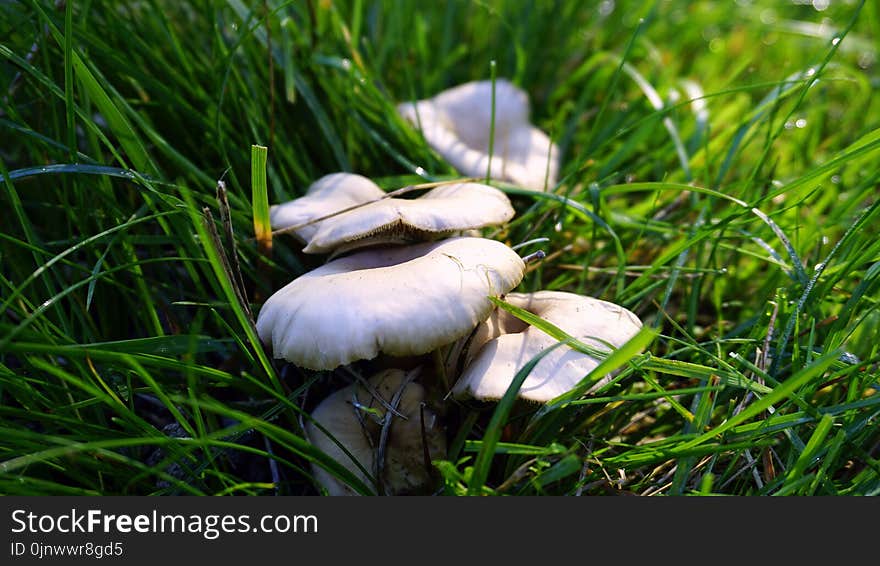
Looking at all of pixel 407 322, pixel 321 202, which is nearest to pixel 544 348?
pixel 407 322

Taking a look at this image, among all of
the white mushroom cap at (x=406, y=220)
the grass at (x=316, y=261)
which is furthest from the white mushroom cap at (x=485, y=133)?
the white mushroom cap at (x=406, y=220)

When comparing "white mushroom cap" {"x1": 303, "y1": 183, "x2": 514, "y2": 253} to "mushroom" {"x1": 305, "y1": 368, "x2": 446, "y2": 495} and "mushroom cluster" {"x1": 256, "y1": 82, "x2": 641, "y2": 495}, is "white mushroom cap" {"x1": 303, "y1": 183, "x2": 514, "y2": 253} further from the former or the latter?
"mushroom" {"x1": 305, "y1": 368, "x2": 446, "y2": 495}

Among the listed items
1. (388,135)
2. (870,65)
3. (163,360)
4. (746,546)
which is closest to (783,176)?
(870,65)

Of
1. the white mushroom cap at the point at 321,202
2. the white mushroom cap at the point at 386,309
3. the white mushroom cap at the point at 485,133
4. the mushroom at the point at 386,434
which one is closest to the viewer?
the white mushroom cap at the point at 386,309

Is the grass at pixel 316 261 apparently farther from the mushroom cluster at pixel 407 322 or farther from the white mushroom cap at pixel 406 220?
the white mushroom cap at pixel 406 220

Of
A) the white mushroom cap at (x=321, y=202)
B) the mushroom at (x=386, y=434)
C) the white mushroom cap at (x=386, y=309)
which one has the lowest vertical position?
the mushroom at (x=386, y=434)
